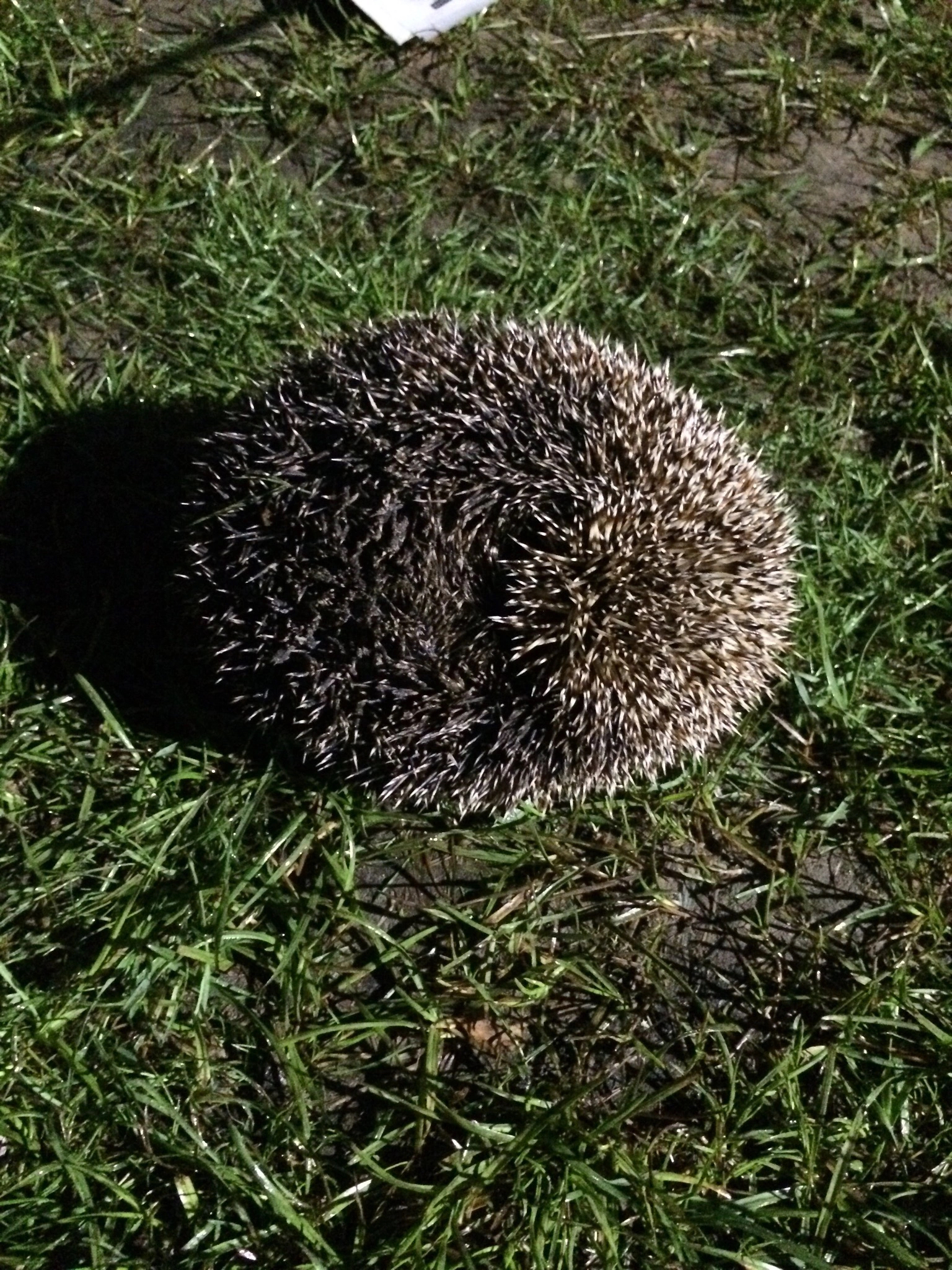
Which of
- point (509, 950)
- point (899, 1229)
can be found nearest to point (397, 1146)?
point (509, 950)

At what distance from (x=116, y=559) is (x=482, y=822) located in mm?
1484

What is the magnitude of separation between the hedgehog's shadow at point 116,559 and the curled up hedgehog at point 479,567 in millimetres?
509

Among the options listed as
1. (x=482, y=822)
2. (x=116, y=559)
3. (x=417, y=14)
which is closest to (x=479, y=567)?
(x=482, y=822)

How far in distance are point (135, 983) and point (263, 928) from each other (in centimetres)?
39

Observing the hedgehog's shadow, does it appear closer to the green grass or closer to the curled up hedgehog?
the green grass

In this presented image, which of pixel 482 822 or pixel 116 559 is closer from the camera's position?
pixel 482 822

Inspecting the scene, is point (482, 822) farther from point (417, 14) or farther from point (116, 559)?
point (417, 14)

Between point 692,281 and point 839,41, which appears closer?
point 692,281

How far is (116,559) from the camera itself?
12.7 ft

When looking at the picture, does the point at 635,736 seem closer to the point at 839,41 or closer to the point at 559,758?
the point at 559,758

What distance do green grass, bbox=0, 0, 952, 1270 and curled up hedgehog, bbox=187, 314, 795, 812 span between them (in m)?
0.55

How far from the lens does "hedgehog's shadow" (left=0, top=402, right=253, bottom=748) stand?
3.70 m

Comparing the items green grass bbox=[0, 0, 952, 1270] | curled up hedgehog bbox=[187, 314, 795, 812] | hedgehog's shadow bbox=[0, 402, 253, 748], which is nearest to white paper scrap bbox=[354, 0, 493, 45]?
green grass bbox=[0, 0, 952, 1270]

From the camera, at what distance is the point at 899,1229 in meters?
3.30
